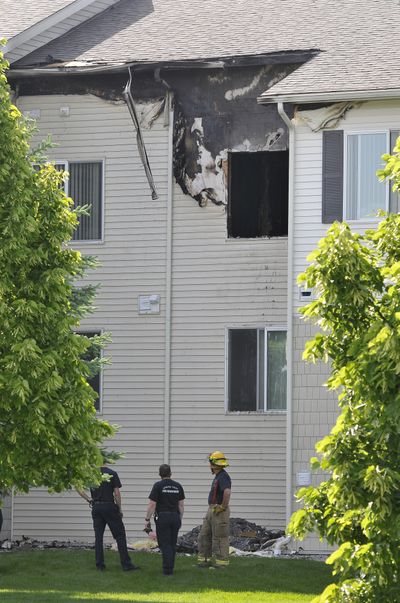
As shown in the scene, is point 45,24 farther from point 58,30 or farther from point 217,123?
point 217,123

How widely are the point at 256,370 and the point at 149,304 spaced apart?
2115mm

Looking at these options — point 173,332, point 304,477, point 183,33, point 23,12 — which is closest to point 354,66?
point 183,33

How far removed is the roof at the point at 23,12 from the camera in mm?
25447

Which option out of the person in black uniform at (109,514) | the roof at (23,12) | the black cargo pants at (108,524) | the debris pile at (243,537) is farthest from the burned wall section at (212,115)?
the black cargo pants at (108,524)

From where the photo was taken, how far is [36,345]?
15.1 meters

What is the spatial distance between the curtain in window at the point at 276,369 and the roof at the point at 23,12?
6.91 m

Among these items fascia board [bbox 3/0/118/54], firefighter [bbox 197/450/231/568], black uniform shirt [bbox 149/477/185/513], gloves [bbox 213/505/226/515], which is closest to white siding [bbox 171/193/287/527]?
firefighter [bbox 197/450/231/568]

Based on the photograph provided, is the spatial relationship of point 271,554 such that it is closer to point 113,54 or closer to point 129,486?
point 129,486

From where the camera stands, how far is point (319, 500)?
1077cm

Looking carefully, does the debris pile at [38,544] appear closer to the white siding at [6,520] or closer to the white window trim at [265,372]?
the white siding at [6,520]

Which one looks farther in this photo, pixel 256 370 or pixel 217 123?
pixel 217 123

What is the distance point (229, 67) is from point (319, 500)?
1432 centimetres

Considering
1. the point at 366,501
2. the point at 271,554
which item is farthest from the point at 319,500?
the point at 271,554

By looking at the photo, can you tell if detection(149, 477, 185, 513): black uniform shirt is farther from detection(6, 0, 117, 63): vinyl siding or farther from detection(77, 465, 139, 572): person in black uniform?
detection(6, 0, 117, 63): vinyl siding
